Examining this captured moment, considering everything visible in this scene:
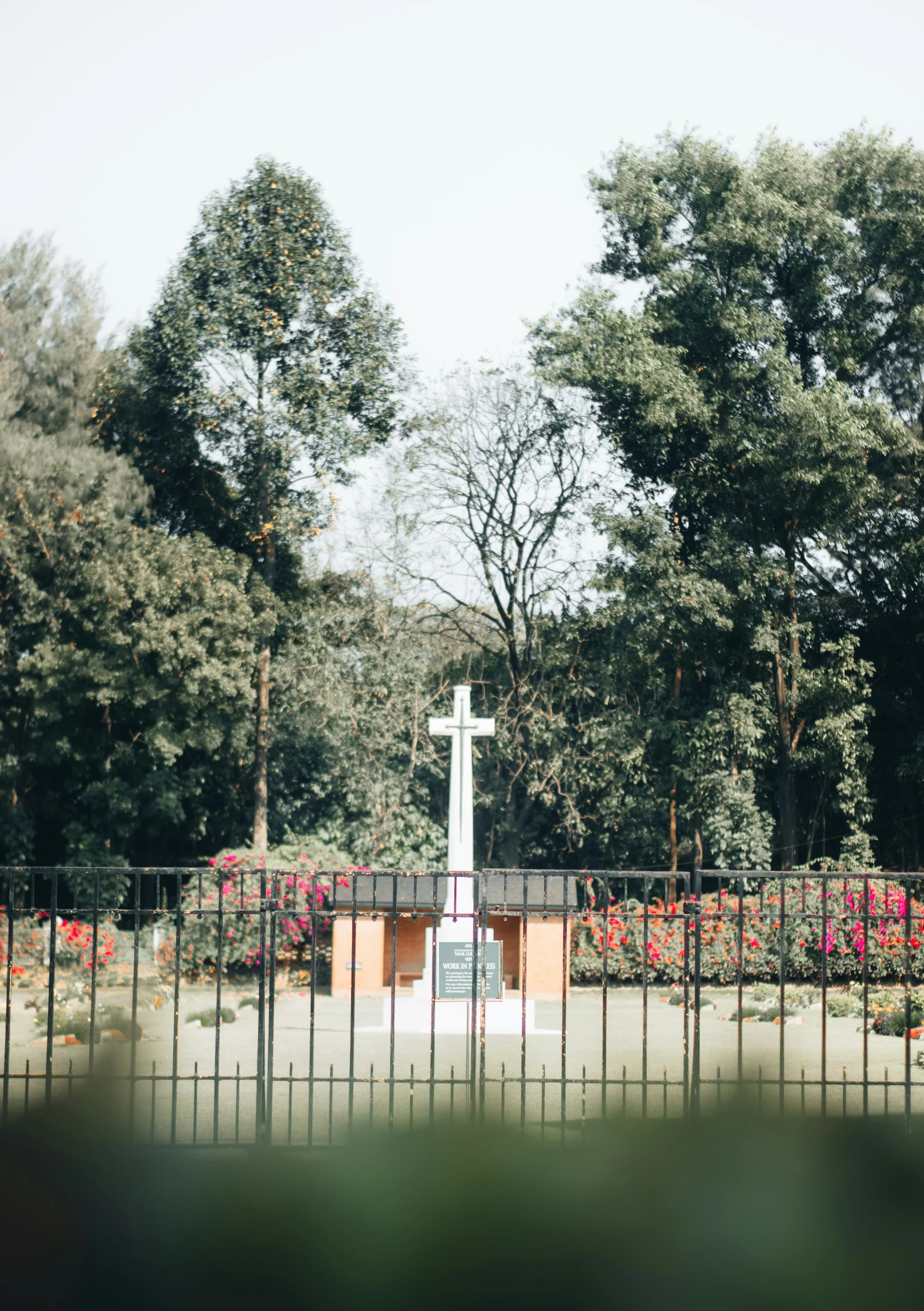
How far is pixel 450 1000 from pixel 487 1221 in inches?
350

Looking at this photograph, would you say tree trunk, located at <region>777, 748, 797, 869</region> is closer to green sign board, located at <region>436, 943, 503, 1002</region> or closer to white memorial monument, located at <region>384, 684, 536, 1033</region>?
white memorial monument, located at <region>384, 684, 536, 1033</region>

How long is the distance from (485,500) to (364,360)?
154 inches

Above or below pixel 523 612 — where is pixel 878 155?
above

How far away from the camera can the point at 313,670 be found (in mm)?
23156

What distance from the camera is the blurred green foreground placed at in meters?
1.98

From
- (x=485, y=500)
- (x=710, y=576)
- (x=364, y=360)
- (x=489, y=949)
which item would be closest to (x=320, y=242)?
(x=364, y=360)

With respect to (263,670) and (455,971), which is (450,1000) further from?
(263,670)

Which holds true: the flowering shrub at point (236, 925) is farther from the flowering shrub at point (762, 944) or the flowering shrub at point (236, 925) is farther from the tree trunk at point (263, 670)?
the flowering shrub at point (762, 944)

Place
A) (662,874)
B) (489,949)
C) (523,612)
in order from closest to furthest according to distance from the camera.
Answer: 1. (662,874)
2. (489,949)
3. (523,612)

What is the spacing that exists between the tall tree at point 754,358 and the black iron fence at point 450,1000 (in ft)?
14.7

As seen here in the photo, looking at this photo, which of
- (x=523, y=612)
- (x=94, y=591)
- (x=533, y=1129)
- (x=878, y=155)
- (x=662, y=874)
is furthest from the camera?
(x=523, y=612)

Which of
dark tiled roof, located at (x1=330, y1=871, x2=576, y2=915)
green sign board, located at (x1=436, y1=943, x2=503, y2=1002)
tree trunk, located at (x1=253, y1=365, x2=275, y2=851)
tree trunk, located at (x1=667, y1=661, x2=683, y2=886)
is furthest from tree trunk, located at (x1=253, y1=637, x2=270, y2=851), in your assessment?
green sign board, located at (x1=436, y1=943, x2=503, y2=1002)

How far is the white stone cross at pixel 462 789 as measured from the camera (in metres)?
15.5

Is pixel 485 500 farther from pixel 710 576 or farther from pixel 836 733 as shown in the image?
pixel 836 733
